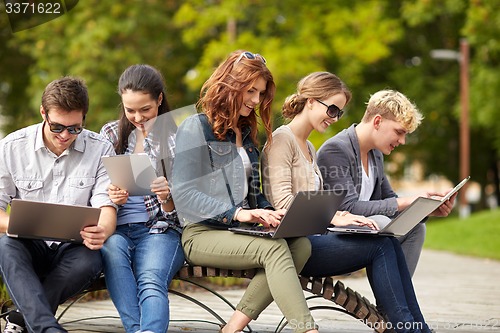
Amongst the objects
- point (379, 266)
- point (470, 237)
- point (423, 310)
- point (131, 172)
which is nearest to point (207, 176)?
point (131, 172)

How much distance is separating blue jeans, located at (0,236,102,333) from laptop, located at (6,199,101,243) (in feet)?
0.31

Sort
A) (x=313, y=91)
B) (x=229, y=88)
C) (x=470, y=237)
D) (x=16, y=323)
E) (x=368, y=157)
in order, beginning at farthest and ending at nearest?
(x=470, y=237) < (x=368, y=157) < (x=313, y=91) < (x=229, y=88) < (x=16, y=323)

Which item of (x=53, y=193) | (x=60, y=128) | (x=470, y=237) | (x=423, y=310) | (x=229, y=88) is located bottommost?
(x=470, y=237)

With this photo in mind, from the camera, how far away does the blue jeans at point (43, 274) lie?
423cm

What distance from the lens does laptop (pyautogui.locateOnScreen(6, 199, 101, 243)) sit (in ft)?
14.0

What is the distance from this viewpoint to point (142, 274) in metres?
4.54

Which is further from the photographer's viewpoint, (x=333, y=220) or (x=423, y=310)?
(x=423, y=310)

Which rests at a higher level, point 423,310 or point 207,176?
point 207,176

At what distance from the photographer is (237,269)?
4676 millimetres

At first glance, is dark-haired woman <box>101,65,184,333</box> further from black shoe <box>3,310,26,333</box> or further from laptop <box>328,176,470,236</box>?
laptop <box>328,176,470,236</box>

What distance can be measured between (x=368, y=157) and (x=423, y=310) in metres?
1.72

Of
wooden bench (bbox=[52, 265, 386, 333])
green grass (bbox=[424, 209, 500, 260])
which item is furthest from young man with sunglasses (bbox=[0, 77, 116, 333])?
green grass (bbox=[424, 209, 500, 260])

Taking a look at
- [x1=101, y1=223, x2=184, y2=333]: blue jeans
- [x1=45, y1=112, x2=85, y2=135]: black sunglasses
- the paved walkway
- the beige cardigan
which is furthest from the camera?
the paved walkway

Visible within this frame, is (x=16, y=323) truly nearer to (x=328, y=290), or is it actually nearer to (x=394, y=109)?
(x=328, y=290)
